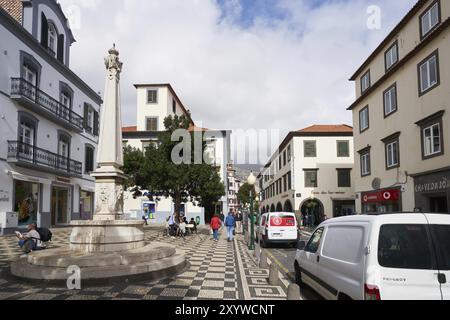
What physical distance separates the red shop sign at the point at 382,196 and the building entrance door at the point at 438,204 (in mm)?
2566

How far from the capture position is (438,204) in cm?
1675

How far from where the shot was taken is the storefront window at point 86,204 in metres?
29.9

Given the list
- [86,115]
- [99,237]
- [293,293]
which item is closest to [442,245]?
[293,293]

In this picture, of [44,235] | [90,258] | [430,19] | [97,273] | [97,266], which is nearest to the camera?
[97,273]

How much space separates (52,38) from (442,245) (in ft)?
93.4

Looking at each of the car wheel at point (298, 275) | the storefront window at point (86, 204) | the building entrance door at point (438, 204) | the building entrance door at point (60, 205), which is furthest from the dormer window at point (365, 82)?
the storefront window at point (86, 204)

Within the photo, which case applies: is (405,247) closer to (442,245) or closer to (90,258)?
(442,245)

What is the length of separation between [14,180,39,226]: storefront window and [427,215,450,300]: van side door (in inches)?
877

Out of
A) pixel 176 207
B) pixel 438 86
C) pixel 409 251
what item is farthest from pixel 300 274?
pixel 176 207

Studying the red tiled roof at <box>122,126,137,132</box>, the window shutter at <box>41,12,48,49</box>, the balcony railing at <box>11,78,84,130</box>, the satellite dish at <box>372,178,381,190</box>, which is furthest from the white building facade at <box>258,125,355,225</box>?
the window shutter at <box>41,12,48,49</box>

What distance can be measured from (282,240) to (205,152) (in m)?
10.2

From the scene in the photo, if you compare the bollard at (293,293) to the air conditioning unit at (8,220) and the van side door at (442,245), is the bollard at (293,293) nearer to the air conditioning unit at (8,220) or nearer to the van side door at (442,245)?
the van side door at (442,245)

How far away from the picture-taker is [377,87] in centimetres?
2259
